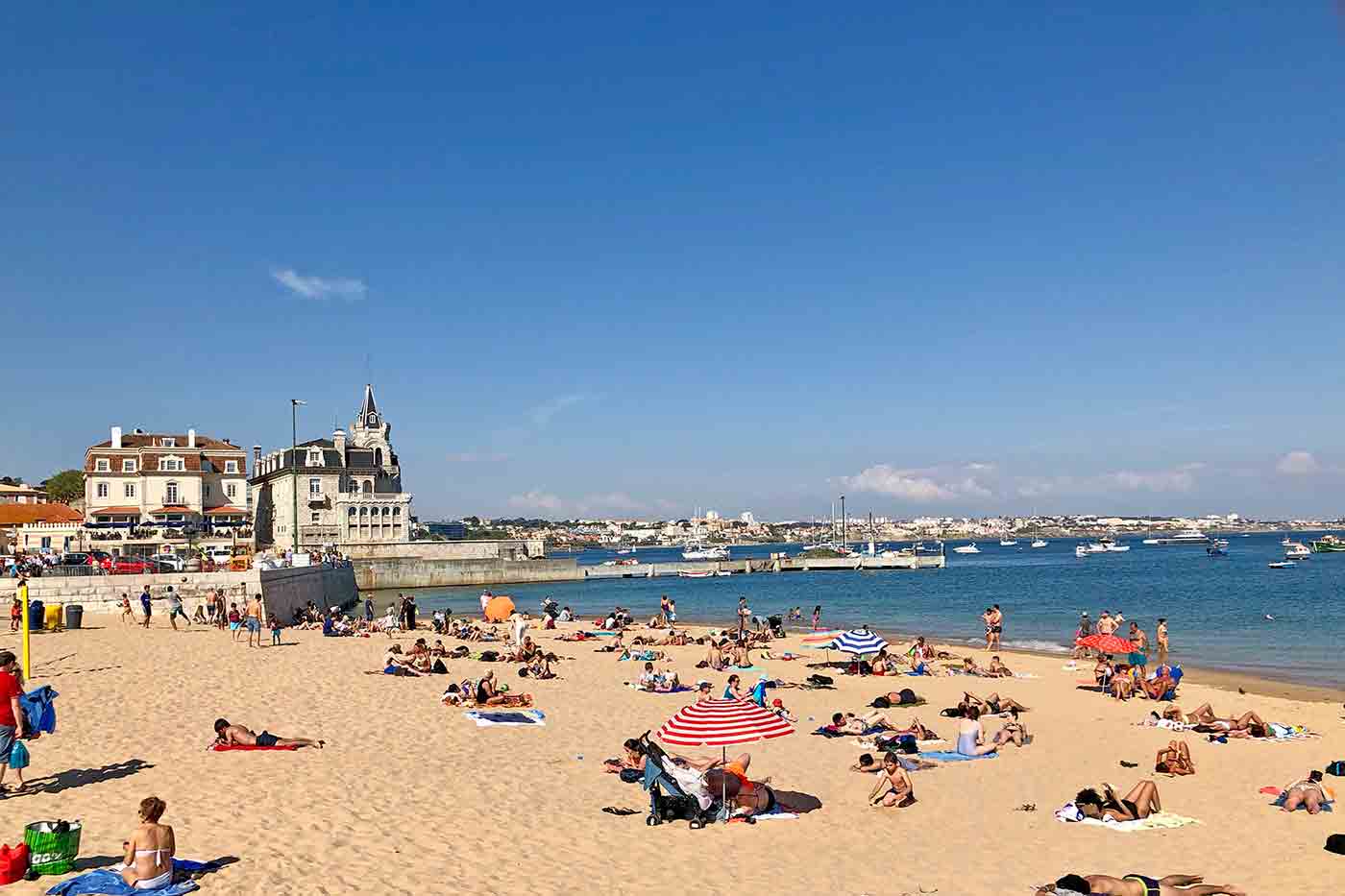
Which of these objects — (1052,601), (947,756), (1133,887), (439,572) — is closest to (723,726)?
(1133,887)

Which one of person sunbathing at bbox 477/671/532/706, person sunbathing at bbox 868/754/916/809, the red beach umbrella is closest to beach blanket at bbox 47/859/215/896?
person sunbathing at bbox 868/754/916/809

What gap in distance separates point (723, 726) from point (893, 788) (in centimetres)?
278

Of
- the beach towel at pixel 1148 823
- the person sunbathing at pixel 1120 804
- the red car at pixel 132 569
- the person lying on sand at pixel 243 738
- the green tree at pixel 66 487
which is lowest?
the beach towel at pixel 1148 823

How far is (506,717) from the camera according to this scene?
1778cm

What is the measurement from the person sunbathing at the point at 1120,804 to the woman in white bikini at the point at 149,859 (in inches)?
393

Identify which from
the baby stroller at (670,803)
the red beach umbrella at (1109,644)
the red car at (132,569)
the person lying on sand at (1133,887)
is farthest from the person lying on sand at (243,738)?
the red car at (132,569)

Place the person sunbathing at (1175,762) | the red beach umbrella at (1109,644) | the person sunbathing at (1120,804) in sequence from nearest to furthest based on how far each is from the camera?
the person sunbathing at (1120,804) < the person sunbathing at (1175,762) < the red beach umbrella at (1109,644)

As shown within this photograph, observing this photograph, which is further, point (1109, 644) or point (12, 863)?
point (1109, 644)

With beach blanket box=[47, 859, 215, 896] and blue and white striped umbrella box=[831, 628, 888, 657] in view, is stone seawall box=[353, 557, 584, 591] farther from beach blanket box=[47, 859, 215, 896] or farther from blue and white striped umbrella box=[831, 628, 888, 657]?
beach blanket box=[47, 859, 215, 896]

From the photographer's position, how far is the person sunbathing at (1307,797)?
1223 cm

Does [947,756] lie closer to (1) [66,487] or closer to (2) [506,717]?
(2) [506,717]

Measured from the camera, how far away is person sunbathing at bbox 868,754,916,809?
12625 mm

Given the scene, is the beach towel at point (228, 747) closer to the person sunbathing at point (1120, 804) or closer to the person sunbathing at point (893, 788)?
the person sunbathing at point (893, 788)

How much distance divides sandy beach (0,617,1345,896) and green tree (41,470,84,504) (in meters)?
88.0
